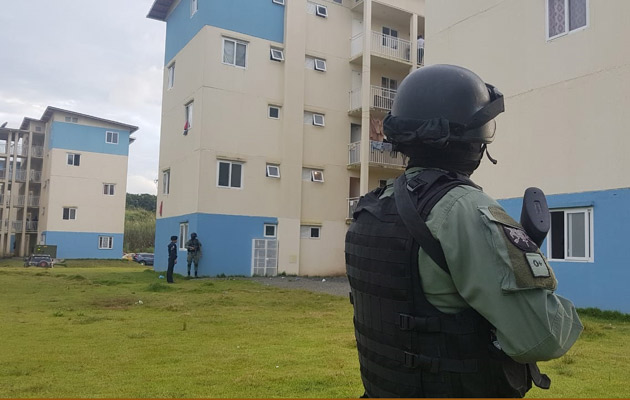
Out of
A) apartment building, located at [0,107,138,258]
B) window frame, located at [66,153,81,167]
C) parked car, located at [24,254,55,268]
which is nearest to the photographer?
parked car, located at [24,254,55,268]

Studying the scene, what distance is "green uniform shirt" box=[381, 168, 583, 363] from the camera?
4.37 feet

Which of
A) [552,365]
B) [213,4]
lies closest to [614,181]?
[552,365]

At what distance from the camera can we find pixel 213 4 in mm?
18828

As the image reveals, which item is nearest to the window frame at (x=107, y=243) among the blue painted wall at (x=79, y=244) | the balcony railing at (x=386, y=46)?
the blue painted wall at (x=79, y=244)

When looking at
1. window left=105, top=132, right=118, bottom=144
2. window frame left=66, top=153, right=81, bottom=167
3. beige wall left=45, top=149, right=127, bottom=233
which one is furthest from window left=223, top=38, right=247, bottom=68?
window frame left=66, top=153, right=81, bottom=167

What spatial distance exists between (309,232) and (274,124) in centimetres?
456

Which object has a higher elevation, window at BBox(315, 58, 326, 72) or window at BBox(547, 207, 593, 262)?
window at BBox(315, 58, 326, 72)

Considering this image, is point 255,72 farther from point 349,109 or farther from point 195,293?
point 195,293

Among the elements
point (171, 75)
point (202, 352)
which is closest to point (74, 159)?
point (171, 75)

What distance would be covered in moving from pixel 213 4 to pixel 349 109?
684cm

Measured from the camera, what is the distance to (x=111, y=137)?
125 ft

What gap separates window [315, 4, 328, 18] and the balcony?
3.37 meters

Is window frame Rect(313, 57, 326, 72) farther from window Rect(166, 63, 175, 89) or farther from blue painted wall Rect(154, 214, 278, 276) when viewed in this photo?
blue painted wall Rect(154, 214, 278, 276)

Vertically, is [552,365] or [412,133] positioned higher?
[412,133]
